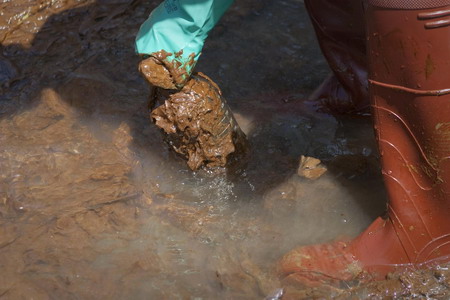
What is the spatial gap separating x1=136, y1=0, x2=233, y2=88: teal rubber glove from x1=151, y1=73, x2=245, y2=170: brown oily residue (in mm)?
106

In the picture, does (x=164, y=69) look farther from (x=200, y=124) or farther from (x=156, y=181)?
(x=156, y=181)

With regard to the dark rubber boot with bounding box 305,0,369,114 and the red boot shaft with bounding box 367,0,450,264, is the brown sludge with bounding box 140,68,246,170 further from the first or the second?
the red boot shaft with bounding box 367,0,450,264

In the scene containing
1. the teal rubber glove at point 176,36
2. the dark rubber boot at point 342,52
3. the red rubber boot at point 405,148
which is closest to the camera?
the red rubber boot at point 405,148

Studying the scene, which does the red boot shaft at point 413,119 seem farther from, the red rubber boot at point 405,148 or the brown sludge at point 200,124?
the brown sludge at point 200,124

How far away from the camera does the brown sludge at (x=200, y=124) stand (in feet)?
7.59

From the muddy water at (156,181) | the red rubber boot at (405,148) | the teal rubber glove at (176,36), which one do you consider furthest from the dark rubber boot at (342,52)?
the red rubber boot at (405,148)

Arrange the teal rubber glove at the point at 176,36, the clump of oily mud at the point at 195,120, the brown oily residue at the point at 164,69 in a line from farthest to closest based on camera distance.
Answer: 1. the clump of oily mud at the point at 195,120
2. the brown oily residue at the point at 164,69
3. the teal rubber glove at the point at 176,36

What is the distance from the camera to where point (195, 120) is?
2.35 meters

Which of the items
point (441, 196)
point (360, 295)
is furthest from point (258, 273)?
point (441, 196)

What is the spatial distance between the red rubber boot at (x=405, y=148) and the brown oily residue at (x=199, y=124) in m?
0.52

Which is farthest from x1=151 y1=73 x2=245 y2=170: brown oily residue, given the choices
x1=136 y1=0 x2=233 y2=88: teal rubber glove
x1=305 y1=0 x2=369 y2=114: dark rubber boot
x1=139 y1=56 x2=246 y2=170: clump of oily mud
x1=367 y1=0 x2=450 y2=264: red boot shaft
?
x1=367 y1=0 x2=450 y2=264: red boot shaft

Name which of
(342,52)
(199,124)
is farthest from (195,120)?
(342,52)

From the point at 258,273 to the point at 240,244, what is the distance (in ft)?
0.47

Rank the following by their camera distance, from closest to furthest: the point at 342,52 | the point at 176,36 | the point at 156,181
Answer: the point at 176,36 → the point at 156,181 → the point at 342,52
